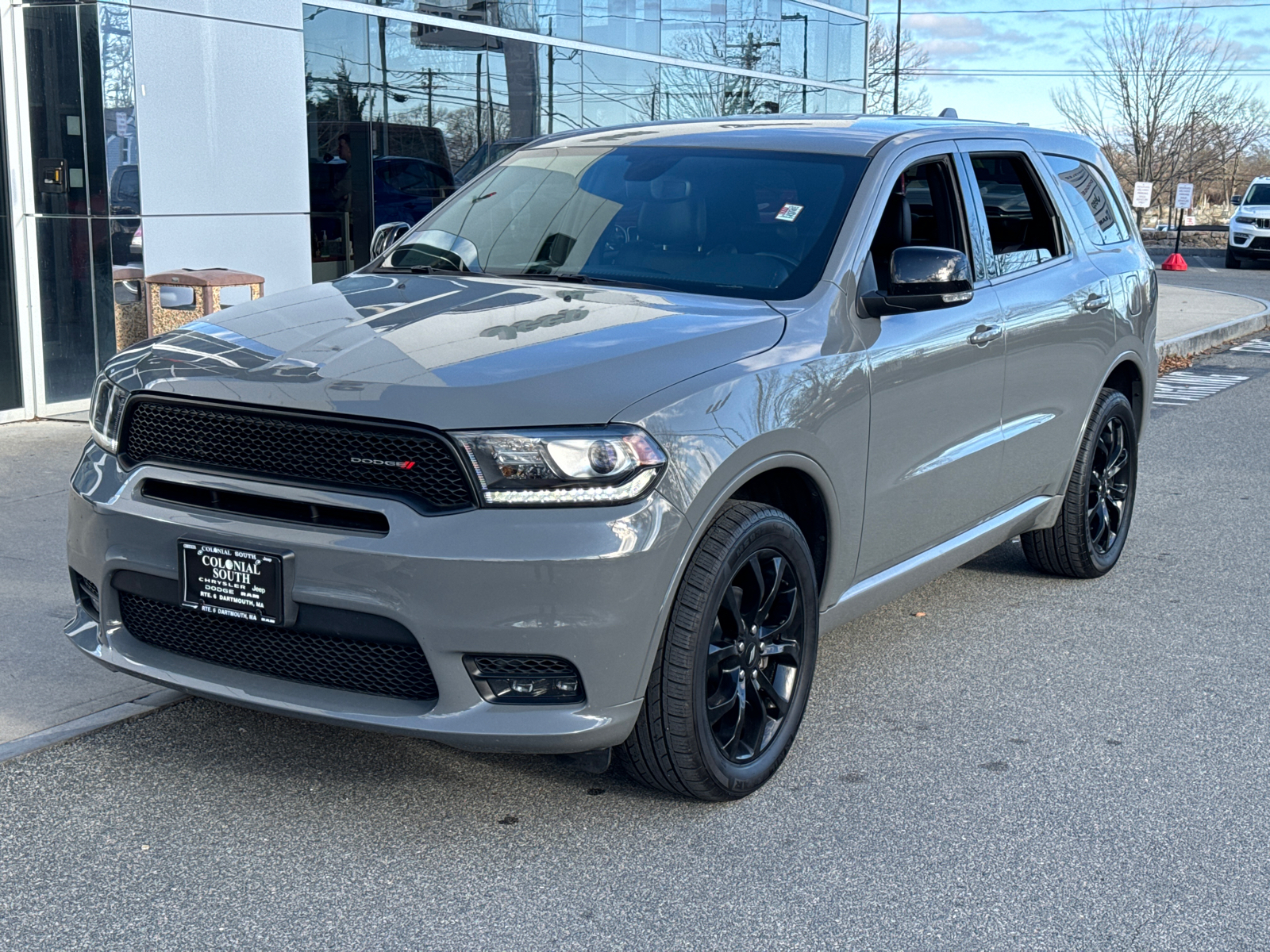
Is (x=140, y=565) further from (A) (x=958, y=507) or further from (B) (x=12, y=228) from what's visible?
(B) (x=12, y=228)

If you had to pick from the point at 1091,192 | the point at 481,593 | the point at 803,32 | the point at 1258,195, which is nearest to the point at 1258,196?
the point at 1258,195

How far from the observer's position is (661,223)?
4512 millimetres

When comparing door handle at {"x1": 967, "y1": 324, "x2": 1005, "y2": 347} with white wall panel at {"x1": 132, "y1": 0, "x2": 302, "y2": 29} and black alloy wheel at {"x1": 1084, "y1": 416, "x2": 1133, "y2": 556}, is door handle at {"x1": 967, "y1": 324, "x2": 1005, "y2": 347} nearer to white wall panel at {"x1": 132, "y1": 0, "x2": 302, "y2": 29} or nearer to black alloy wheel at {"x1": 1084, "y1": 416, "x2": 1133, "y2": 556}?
black alloy wheel at {"x1": 1084, "y1": 416, "x2": 1133, "y2": 556}

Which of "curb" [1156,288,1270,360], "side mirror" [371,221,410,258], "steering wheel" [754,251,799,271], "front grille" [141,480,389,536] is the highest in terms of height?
"side mirror" [371,221,410,258]

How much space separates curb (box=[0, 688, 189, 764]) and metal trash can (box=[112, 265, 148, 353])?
19.2 ft

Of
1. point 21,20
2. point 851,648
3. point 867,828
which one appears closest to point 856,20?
point 21,20

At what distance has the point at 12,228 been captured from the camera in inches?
359

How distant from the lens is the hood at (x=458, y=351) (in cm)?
324

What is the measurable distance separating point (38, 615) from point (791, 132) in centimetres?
320

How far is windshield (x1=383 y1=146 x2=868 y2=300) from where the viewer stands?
4.28 metres

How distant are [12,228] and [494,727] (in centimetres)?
728

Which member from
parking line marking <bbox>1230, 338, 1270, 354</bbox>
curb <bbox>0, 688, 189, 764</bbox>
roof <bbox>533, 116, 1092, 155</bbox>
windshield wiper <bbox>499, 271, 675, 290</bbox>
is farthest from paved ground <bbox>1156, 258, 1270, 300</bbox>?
curb <bbox>0, 688, 189, 764</bbox>

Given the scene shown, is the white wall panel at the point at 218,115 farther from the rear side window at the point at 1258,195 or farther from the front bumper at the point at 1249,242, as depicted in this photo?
the rear side window at the point at 1258,195

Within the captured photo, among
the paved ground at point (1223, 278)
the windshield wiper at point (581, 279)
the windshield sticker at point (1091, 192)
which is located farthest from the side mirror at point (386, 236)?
the paved ground at point (1223, 278)
